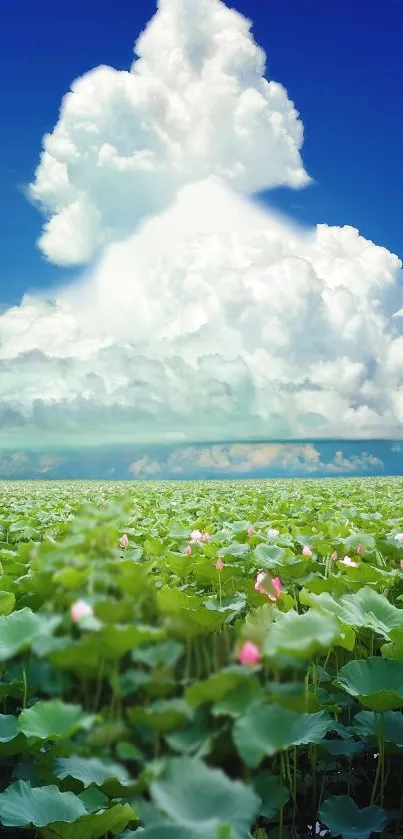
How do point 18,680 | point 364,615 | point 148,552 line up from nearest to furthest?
point 18,680 → point 364,615 → point 148,552

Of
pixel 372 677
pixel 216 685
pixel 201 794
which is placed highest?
pixel 216 685

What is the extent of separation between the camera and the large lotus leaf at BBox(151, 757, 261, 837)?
77 centimetres

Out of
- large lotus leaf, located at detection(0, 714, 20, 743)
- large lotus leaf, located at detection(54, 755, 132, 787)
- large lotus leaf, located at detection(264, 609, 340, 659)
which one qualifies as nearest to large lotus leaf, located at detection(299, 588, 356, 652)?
large lotus leaf, located at detection(54, 755, 132, 787)

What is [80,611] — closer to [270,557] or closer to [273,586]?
[273,586]

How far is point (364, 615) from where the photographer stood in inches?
108

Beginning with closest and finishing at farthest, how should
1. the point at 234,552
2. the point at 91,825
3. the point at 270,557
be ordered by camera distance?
the point at 91,825
the point at 270,557
the point at 234,552

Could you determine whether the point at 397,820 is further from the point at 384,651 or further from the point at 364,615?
the point at 364,615

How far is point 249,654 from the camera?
32.9 inches

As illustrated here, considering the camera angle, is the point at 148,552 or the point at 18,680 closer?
the point at 18,680

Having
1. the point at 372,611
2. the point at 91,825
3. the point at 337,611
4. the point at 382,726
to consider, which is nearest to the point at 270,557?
the point at 372,611

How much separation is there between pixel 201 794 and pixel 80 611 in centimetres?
25

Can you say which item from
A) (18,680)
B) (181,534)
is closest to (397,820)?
(18,680)

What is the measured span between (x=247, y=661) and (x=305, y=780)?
6.85 feet

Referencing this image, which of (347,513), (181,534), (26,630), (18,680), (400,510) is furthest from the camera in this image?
(400,510)
